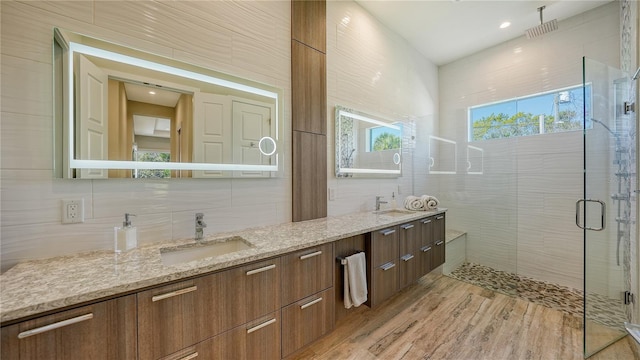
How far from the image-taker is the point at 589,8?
261 centimetres

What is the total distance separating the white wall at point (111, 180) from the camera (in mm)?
1097

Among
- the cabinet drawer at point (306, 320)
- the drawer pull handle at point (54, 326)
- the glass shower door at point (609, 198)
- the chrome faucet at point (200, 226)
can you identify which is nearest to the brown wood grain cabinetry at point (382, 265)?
the cabinet drawer at point (306, 320)

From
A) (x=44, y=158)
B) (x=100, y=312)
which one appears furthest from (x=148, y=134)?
(x=100, y=312)

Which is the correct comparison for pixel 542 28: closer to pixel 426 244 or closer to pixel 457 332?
pixel 426 244

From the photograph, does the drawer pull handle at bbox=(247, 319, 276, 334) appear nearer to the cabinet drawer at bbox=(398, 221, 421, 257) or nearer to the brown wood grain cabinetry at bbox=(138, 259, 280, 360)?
the brown wood grain cabinetry at bbox=(138, 259, 280, 360)

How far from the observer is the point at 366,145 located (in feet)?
9.09

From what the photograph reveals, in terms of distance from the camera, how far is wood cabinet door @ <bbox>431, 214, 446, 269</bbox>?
2.69 metres

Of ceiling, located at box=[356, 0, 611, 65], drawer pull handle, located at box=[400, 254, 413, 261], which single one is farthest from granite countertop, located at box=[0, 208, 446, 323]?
ceiling, located at box=[356, 0, 611, 65]

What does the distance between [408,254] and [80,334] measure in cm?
224

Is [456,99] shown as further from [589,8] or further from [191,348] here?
[191,348]

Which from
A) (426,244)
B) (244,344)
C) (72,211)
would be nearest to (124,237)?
(72,211)

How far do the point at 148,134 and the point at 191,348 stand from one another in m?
1.20

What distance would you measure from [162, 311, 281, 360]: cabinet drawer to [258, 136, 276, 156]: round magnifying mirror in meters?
1.15

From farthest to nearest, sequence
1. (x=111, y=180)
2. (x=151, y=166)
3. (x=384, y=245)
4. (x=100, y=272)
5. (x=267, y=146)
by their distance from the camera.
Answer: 1. (x=384, y=245)
2. (x=267, y=146)
3. (x=151, y=166)
4. (x=111, y=180)
5. (x=100, y=272)
